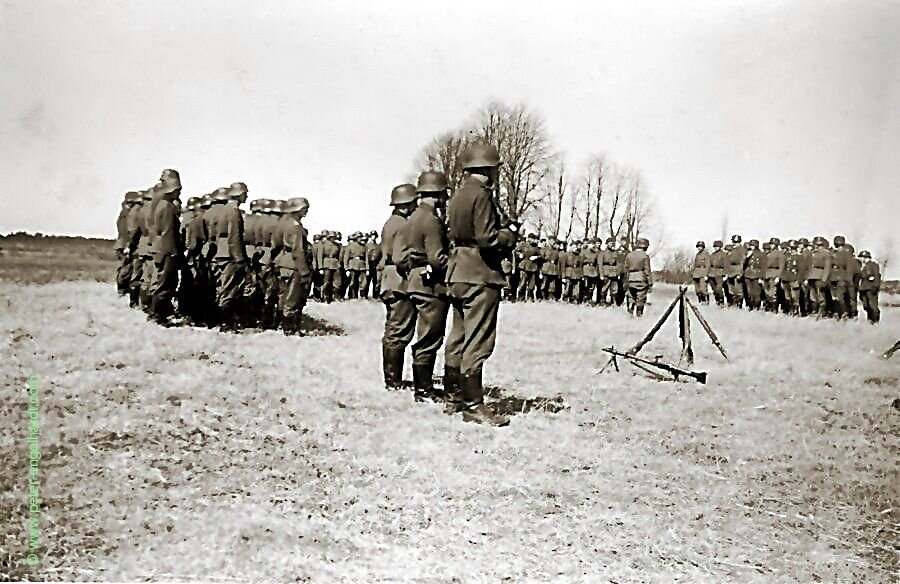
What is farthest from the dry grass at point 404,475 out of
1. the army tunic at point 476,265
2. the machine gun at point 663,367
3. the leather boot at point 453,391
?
the army tunic at point 476,265

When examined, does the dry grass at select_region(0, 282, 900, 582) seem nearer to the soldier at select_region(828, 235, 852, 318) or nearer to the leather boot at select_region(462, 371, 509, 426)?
the leather boot at select_region(462, 371, 509, 426)

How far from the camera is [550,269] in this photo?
1079 cm

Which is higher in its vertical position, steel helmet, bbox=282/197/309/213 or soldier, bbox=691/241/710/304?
steel helmet, bbox=282/197/309/213

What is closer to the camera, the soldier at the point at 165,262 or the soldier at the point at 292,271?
the soldier at the point at 165,262

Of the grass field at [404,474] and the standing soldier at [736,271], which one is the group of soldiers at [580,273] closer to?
the standing soldier at [736,271]

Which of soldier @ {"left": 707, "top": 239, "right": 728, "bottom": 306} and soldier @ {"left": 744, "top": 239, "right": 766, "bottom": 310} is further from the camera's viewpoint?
soldier @ {"left": 744, "top": 239, "right": 766, "bottom": 310}

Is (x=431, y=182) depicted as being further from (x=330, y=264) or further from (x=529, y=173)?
(x=330, y=264)

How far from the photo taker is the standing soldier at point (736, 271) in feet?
→ 24.9

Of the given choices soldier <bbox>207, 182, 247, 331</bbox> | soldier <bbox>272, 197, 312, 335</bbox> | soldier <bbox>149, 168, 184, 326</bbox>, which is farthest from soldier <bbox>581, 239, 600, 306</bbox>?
soldier <bbox>149, 168, 184, 326</bbox>

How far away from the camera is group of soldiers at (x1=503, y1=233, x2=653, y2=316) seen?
27.3ft

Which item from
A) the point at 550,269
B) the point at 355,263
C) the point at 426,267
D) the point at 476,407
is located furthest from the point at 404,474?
the point at 355,263

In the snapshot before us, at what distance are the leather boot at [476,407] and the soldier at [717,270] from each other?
117 inches

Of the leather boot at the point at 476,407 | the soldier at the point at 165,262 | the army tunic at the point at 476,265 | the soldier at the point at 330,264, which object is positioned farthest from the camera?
the soldier at the point at 330,264

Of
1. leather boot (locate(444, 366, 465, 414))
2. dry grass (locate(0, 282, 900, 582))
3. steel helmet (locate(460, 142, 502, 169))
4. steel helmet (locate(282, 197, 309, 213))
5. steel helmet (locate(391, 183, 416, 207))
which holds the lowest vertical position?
dry grass (locate(0, 282, 900, 582))
